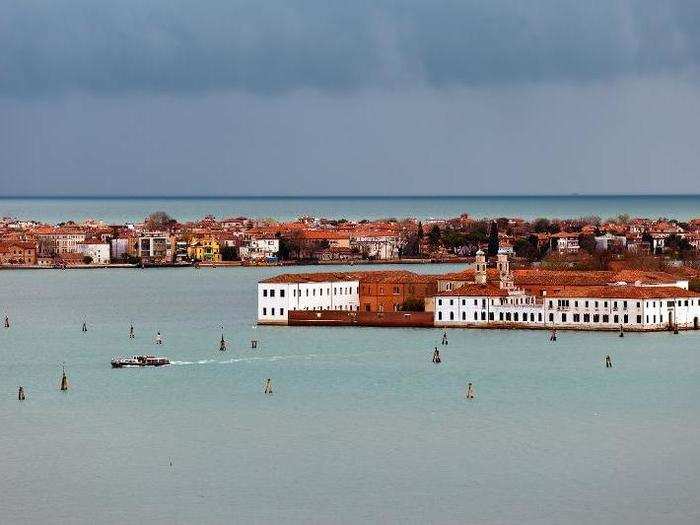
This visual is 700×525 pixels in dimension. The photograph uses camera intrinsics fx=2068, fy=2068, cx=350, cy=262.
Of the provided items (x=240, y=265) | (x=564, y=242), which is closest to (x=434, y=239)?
(x=564, y=242)

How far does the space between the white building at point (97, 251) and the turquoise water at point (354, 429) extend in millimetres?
33771

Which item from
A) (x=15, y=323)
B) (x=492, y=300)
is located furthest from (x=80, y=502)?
(x=15, y=323)

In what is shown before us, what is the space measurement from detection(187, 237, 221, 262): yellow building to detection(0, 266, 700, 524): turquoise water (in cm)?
3386

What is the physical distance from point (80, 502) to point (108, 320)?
16.9 m

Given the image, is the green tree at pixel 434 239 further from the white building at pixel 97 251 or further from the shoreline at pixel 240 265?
the white building at pixel 97 251

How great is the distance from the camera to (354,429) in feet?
59.5

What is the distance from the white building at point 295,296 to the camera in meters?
29.0

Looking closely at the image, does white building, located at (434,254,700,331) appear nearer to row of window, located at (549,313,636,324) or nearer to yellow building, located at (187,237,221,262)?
row of window, located at (549,313,636,324)

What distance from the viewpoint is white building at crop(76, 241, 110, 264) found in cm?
6222

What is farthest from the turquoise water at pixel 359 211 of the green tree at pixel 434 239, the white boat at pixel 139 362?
the white boat at pixel 139 362

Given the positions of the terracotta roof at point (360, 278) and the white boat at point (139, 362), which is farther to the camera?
the terracotta roof at point (360, 278)

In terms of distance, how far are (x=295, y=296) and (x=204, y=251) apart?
33.9 metres

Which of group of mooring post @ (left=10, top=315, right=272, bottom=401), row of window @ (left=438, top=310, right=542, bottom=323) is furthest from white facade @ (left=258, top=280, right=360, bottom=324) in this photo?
row of window @ (left=438, top=310, right=542, bottom=323)

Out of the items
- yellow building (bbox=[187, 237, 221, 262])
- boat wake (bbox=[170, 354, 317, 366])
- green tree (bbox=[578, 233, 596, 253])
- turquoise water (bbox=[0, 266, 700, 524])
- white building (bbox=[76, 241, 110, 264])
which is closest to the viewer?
turquoise water (bbox=[0, 266, 700, 524])
